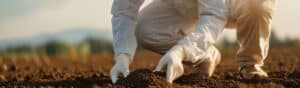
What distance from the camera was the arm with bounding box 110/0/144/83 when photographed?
17.2 ft

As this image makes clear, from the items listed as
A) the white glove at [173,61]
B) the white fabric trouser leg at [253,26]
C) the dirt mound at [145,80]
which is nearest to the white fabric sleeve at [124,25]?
the dirt mound at [145,80]

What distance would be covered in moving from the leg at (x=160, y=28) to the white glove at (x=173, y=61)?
124cm

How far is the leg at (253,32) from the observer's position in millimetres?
5375

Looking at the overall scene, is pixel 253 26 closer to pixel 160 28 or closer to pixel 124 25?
pixel 160 28

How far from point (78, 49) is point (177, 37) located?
874cm

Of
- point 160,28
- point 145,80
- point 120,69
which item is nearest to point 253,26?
point 160,28

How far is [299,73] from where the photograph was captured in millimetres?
5871

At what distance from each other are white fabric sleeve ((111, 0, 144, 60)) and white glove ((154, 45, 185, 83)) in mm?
804

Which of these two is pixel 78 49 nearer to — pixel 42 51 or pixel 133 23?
pixel 42 51

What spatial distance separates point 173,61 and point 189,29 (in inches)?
58.2

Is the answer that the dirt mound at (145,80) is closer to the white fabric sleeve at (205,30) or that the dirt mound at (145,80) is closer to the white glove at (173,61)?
the white glove at (173,61)

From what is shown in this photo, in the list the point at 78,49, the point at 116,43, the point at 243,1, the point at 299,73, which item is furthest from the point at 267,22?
the point at 78,49

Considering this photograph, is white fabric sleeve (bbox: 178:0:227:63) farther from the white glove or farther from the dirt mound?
the dirt mound

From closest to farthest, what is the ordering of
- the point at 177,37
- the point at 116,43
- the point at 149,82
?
the point at 149,82 → the point at 116,43 → the point at 177,37
